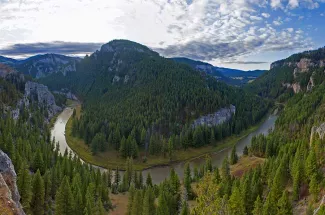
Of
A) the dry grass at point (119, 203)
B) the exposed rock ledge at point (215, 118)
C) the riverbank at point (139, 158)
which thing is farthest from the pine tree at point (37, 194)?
the exposed rock ledge at point (215, 118)

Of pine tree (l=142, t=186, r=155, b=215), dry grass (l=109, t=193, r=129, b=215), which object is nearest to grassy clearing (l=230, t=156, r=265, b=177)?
dry grass (l=109, t=193, r=129, b=215)

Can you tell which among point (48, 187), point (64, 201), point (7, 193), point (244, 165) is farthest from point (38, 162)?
point (244, 165)

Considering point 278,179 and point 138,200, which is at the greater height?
point 278,179

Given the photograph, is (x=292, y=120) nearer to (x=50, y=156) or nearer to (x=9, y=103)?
(x=50, y=156)

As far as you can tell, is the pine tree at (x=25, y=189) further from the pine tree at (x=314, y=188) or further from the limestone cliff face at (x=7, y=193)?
the pine tree at (x=314, y=188)

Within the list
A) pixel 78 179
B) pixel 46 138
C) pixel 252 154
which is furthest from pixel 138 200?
pixel 46 138

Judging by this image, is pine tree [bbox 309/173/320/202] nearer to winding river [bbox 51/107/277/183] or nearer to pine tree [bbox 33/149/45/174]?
winding river [bbox 51/107/277/183]
